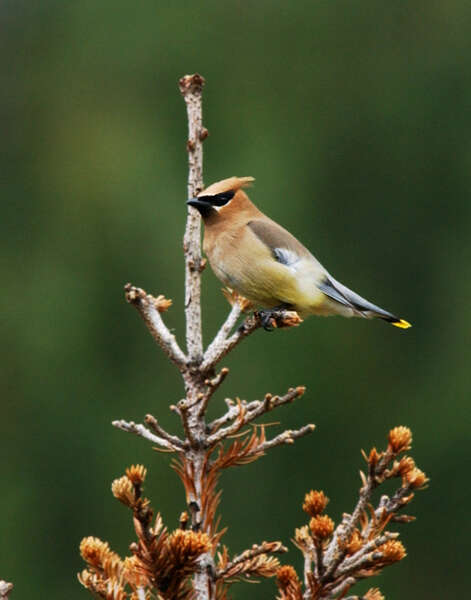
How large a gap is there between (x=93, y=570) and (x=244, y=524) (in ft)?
29.0

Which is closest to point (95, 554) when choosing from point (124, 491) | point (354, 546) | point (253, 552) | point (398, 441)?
point (124, 491)

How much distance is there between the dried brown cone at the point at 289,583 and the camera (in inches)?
108

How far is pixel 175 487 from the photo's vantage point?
11172mm

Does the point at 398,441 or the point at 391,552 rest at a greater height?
the point at 398,441

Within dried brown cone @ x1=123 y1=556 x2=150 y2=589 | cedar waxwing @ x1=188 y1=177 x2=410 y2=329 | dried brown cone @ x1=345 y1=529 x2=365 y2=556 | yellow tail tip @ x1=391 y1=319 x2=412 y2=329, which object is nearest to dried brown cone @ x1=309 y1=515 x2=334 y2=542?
dried brown cone @ x1=345 y1=529 x2=365 y2=556

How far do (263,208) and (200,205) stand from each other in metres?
8.88

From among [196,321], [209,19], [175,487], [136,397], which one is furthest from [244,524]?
[196,321]

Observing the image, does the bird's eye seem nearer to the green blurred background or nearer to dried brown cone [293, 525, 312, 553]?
dried brown cone [293, 525, 312, 553]

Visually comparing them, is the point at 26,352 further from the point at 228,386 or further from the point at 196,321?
the point at 196,321

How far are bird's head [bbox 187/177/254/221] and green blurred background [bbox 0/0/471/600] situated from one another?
636cm

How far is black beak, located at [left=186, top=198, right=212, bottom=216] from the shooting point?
3.22 metres

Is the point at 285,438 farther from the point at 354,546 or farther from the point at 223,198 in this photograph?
the point at 223,198

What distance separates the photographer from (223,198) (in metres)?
3.81

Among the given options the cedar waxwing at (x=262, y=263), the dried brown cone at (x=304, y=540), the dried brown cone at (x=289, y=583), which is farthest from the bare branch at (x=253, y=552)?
the cedar waxwing at (x=262, y=263)
